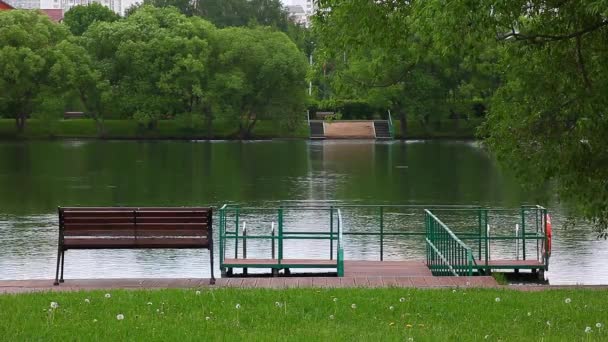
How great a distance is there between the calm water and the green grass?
179 inches

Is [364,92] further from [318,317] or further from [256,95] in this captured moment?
[256,95]

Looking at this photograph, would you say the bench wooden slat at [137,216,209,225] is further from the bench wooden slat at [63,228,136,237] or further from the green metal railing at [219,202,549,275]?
the green metal railing at [219,202,549,275]

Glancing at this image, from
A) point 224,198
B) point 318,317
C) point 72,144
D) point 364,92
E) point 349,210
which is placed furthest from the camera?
point 72,144

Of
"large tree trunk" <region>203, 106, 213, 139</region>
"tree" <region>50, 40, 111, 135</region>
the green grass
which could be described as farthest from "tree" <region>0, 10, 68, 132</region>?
the green grass

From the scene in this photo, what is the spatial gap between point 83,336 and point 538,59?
23.4ft

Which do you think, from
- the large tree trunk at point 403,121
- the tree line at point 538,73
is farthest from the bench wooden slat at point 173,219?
the large tree trunk at point 403,121

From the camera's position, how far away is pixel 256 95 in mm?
87562

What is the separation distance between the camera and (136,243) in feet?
46.6

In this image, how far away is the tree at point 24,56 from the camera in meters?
82.3

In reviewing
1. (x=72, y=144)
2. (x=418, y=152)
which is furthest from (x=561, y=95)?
(x=72, y=144)

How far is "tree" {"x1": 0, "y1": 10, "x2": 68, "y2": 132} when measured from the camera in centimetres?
8231

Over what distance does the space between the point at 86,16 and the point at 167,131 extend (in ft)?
115

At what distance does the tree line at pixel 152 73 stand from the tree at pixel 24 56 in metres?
0.08

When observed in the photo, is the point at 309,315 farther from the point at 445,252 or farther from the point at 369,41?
the point at 445,252
